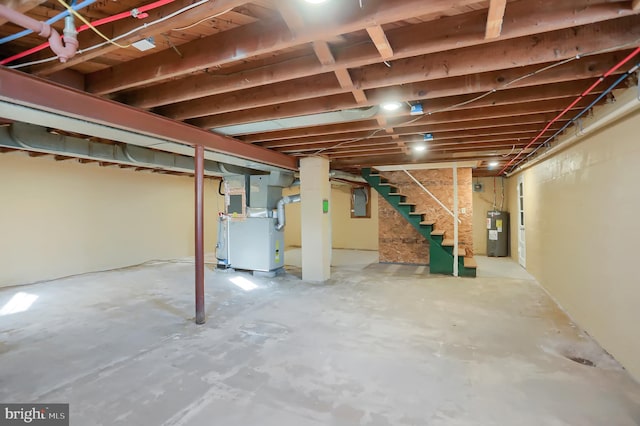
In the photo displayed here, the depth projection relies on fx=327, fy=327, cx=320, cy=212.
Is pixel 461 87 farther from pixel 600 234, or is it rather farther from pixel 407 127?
pixel 600 234

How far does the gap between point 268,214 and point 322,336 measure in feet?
11.1

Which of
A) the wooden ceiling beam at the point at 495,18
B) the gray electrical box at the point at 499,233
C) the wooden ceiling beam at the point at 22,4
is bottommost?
the gray electrical box at the point at 499,233

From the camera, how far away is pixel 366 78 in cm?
251

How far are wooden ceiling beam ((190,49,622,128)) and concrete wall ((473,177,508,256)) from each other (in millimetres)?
6751

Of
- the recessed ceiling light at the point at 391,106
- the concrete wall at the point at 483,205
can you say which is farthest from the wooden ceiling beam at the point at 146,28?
the concrete wall at the point at 483,205

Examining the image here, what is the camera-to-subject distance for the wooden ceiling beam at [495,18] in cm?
152

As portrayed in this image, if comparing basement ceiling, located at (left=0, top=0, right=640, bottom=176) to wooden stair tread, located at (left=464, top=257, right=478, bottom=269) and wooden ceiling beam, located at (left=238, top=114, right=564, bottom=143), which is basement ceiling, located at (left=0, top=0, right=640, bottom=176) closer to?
wooden ceiling beam, located at (left=238, top=114, right=564, bottom=143)

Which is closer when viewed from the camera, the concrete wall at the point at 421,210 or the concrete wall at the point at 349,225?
the concrete wall at the point at 421,210

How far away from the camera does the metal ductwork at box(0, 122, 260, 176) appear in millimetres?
3547

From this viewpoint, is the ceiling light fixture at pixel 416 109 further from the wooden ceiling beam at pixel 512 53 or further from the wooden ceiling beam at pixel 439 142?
the wooden ceiling beam at pixel 439 142

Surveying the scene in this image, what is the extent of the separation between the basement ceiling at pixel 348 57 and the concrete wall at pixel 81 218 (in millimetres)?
4198

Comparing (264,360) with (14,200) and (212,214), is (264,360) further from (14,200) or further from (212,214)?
(212,214)

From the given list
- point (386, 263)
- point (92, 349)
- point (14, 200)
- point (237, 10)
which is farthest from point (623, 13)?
point (14, 200)

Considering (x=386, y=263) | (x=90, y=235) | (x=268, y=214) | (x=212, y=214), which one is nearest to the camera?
(x=268, y=214)
